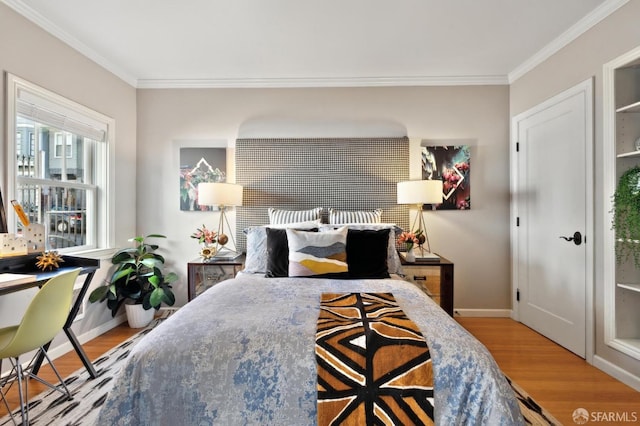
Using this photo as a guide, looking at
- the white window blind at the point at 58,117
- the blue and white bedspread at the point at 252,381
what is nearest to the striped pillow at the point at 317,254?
the blue and white bedspread at the point at 252,381

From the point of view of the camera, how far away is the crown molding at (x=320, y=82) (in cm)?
336

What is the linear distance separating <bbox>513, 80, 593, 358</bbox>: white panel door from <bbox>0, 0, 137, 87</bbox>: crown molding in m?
4.13

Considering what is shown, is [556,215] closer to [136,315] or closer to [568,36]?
[568,36]

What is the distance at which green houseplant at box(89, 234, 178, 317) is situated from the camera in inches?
118

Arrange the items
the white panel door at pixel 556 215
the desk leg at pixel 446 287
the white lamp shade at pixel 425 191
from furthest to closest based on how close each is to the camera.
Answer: the white lamp shade at pixel 425 191 → the desk leg at pixel 446 287 → the white panel door at pixel 556 215

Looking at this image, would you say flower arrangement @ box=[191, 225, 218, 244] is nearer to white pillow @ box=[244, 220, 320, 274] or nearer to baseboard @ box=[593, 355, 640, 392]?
white pillow @ box=[244, 220, 320, 274]

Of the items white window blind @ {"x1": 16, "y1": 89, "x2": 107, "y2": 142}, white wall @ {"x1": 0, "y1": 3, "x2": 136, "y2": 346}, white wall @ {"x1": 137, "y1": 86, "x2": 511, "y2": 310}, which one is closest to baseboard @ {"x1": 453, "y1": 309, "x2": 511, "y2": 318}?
white wall @ {"x1": 137, "y1": 86, "x2": 511, "y2": 310}

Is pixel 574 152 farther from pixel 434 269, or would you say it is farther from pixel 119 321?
pixel 119 321

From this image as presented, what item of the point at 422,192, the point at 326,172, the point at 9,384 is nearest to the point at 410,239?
the point at 422,192

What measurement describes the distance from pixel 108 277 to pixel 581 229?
4.28 meters

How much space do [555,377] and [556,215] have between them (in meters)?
1.35

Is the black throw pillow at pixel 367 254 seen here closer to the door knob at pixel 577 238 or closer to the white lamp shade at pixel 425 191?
the white lamp shade at pixel 425 191

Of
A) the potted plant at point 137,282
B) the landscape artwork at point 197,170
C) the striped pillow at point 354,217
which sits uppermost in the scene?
the landscape artwork at point 197,170

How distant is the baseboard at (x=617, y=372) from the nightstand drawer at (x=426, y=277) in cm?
120
